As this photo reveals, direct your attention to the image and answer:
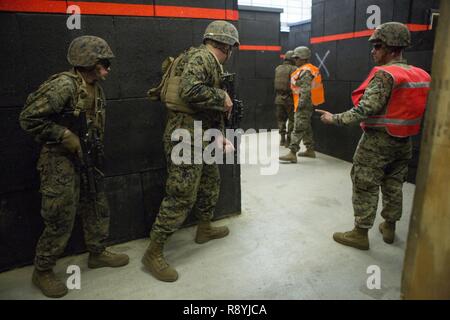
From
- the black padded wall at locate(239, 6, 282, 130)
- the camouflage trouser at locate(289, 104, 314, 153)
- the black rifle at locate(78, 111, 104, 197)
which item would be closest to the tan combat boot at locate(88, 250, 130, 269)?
the black rifle at locate(78, 111, 104, 197)

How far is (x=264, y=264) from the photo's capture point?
241cm

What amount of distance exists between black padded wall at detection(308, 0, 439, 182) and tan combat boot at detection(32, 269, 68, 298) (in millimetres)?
3828

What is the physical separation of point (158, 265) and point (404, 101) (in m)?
2.03

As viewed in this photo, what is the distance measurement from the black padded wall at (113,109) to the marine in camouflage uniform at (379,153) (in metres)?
1.18

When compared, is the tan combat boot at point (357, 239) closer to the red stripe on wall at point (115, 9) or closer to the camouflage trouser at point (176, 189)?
the camouflage trouser at point (176, 189)

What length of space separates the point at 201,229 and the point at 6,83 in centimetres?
172

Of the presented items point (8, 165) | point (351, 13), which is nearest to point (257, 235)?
point (8, 165)

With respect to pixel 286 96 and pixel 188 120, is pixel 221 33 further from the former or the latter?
pixel 286 96

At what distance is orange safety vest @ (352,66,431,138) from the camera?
7.32 feet

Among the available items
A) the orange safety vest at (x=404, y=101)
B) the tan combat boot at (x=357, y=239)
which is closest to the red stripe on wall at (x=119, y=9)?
the orange safety vest at (x=404, y=101)

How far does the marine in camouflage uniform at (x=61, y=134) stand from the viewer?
1.85 m

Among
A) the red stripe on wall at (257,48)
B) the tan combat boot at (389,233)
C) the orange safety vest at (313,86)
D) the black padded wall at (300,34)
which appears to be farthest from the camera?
the black padded wall at (300,34)

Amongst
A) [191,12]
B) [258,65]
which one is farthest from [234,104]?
[258,65]

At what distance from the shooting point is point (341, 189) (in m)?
3.90
